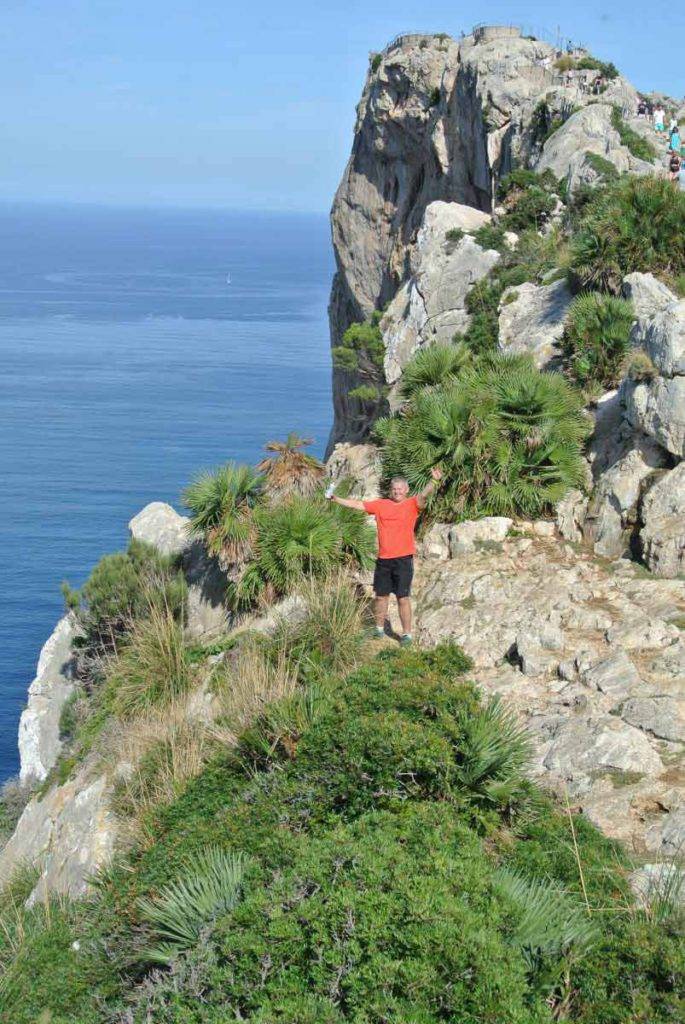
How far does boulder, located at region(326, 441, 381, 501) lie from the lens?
15203 mm

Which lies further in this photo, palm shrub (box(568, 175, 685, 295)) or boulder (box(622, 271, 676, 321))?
palm shrub (box(568, 175, 685, 295))

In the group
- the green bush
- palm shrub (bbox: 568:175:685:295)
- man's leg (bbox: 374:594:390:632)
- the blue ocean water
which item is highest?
palm shrub (bbox: 568:175:685:295)

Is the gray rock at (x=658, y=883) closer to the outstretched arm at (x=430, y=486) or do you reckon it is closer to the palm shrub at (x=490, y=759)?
the palm shrub at (x=490, y=759)

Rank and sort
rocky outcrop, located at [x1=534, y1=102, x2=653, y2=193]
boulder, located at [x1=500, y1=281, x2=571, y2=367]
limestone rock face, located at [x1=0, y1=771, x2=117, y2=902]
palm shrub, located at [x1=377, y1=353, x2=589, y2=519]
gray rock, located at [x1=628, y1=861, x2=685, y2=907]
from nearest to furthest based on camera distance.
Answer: gray rock, located at [x1=628, y1=861, x2=685, y2=907] < limestone rock face, located at [x1=0, y1=771, x2=117, y2=902] < palm shrub, located at [x1=377, y1=353, x2=589, y2=519] < boulder, located at [x1=500, y1=281, x2=571, y2=367] < rocky outcrop, located at [x1=534, y1=102, x2=653, y2=193]

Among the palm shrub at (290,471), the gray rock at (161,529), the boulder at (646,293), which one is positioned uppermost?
the boulder at (646,293)

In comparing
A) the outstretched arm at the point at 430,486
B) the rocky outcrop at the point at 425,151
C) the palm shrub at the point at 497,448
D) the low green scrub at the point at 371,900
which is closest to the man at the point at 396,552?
the outstretched arm at the point at 430,486

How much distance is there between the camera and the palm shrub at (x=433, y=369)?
15586 millimetres

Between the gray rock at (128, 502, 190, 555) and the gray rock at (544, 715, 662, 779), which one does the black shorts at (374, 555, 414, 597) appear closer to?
the gray rock at (544, 715, 662, 779)

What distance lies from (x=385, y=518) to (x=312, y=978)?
5955 millimetres

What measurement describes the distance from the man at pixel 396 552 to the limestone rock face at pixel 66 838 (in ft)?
10.8

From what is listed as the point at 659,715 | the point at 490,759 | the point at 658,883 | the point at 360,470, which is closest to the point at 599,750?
the point at 659,715

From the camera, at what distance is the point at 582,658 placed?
32.5 feet

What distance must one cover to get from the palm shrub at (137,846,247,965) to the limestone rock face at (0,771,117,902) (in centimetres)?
261

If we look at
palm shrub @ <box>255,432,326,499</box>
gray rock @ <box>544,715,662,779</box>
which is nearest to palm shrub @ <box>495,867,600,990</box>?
gray rock @ <box>544,715,662,779</box>
